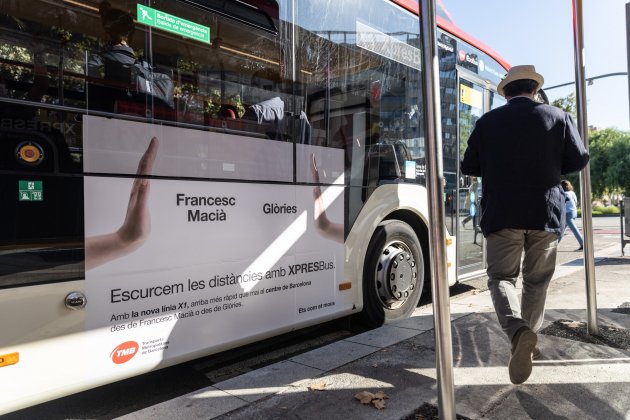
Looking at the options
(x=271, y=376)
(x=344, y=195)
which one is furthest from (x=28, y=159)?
(x=344, y=195)

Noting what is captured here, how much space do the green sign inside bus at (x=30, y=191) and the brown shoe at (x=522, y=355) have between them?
2.82m

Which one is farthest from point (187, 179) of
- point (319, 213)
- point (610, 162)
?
point (610, 162)

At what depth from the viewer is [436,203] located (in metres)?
2.30

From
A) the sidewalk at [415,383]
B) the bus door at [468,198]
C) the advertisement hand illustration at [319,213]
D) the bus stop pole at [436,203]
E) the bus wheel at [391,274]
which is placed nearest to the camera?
the bus stop pole at [436,203]

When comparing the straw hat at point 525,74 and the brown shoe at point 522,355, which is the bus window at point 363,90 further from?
the brown shoe at point 522,355

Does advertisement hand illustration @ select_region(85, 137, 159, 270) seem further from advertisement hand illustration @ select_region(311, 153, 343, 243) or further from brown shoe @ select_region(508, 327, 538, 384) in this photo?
brown shoe @ select_region(508, 327, 538, 384)

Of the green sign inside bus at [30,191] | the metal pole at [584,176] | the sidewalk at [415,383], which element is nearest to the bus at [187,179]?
the green sign inside bus at [30,191]

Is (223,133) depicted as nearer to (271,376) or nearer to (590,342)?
(271,376)

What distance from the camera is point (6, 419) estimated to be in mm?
2973

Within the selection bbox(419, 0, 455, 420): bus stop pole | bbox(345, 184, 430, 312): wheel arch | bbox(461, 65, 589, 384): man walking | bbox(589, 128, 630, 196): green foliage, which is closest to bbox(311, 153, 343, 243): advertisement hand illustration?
bbox(345, 184, 430, 312): wheel arch

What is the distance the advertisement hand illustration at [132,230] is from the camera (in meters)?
2.61

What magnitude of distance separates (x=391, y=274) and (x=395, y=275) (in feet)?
0.25

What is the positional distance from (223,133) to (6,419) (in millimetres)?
2304

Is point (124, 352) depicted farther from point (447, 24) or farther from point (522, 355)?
point (447, 24)
